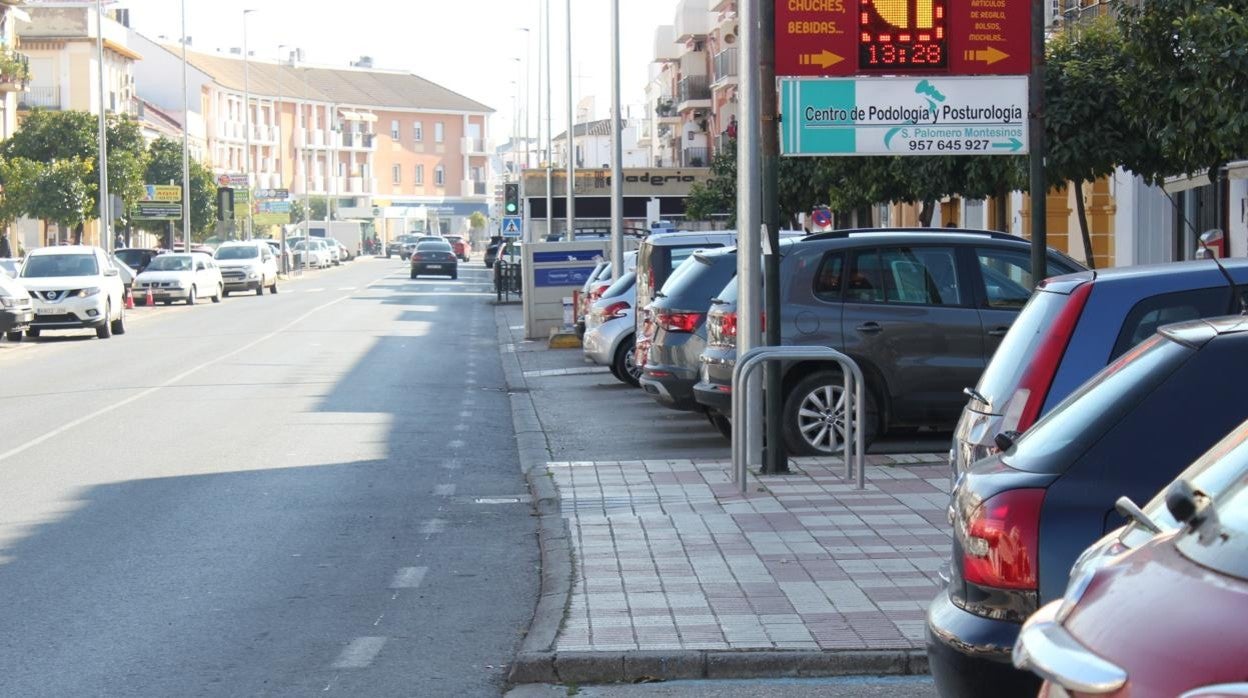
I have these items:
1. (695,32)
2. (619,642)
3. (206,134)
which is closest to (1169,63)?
(619,642)

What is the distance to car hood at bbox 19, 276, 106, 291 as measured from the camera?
33375 mm

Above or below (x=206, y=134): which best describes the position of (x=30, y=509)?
below

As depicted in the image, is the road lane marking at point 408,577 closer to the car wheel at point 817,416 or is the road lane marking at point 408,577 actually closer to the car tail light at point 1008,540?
the car tail light at point 1008,540

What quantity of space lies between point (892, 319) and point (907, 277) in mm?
402

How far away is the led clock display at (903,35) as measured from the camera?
13273 mm

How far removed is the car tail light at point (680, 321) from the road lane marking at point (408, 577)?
6.46 metres

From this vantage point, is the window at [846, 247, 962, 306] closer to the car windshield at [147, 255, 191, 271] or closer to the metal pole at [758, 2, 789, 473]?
the metal pole at [758, 2, 789, 473]

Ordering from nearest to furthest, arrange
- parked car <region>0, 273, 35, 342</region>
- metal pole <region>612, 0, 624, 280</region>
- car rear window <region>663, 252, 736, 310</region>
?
1. car rear window <region>663, 252, 736, 310</region>
2. metal pole <region>612, 0, 624, 280</region>
3. parked car <region>0, 273, 35, 342</region>

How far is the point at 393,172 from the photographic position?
5448 inches

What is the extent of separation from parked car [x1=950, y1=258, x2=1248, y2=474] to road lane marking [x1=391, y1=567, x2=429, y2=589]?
11.9 feet

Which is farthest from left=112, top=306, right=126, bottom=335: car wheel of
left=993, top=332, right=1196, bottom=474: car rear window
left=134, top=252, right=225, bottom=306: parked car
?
left=993, top=332, right=1196, bottom=474: car rear window

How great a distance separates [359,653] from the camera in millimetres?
7422

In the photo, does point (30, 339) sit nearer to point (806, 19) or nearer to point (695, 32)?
point (806, 19)

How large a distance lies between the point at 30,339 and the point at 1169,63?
1038 inches
